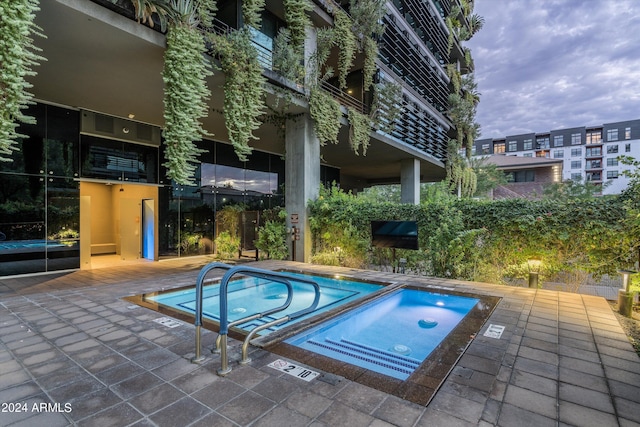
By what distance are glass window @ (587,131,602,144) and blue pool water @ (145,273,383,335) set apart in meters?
67.7

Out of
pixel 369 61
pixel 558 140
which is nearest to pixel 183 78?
pixel 369 61

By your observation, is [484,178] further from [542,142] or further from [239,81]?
[542,142]

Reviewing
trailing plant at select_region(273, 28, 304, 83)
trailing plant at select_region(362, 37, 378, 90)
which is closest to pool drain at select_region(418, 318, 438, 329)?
trailing plant at select_region(273, 28, 304, 83)

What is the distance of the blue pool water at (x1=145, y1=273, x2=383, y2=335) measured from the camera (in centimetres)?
493

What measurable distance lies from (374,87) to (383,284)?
822 cm

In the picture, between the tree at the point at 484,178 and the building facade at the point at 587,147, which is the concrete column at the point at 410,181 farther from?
the building facade at the point at 587,147

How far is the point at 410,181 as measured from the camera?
50.6 feet

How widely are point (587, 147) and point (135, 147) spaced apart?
69.1 meters

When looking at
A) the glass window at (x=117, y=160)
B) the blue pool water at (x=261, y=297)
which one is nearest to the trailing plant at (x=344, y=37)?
the glass window at (x=117, y=160)

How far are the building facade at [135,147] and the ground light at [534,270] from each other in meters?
5.44

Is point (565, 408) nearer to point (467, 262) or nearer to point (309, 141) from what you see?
point (467, 262)

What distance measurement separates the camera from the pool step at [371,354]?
2.95 meters

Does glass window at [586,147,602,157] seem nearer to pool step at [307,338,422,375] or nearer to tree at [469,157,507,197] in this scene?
tree at [469,157,507,197]

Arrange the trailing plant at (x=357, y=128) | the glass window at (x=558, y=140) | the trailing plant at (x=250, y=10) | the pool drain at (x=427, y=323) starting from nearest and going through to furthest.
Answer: the pool drain at (x=427, y=323) → the trailing plant at (x=250, y=10) → the trailing plant at (x=357, y=128) → the glass window at (x=558, y=140)
